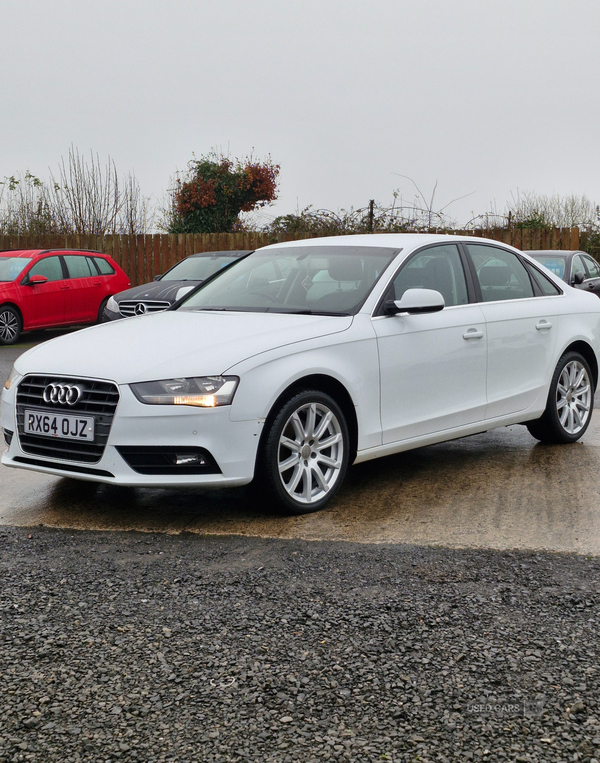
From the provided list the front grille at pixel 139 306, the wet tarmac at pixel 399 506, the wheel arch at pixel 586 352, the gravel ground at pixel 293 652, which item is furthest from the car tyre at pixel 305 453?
the front grille at pixel 139 306

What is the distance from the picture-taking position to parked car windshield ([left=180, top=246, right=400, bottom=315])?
5.84 meters

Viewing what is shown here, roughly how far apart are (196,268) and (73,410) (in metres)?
11.8

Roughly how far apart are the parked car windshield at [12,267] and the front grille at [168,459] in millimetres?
12880

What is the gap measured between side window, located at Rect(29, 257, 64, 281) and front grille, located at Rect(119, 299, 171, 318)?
250 cm

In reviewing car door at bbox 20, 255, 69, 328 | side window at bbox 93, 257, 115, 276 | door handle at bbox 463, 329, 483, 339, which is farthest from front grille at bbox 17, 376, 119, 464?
side window at bbox 93, 257, 115, 276

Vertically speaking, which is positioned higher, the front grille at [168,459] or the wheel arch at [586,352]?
the wheel arch at [586,352]

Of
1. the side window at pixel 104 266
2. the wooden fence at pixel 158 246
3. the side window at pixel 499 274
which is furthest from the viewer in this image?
the wooden fence at pixel 158 246

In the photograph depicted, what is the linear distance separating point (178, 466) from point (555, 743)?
263 cm

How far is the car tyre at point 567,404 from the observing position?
703cm

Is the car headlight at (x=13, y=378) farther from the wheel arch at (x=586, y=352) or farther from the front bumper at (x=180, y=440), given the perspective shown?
the wheel arch at (x=586, y=352)

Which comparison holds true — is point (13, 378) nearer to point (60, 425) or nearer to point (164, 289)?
point (60, 425)

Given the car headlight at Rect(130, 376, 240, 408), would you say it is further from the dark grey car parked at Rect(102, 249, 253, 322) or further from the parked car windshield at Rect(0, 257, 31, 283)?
the parked car windshield at Rect(0, 257, 31, 283)

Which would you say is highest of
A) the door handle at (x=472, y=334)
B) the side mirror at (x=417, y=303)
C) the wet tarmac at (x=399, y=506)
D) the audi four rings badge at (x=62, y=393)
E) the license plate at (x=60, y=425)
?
the side mirror at (x=417, y=303)

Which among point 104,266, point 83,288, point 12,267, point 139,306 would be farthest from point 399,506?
point 104,266
